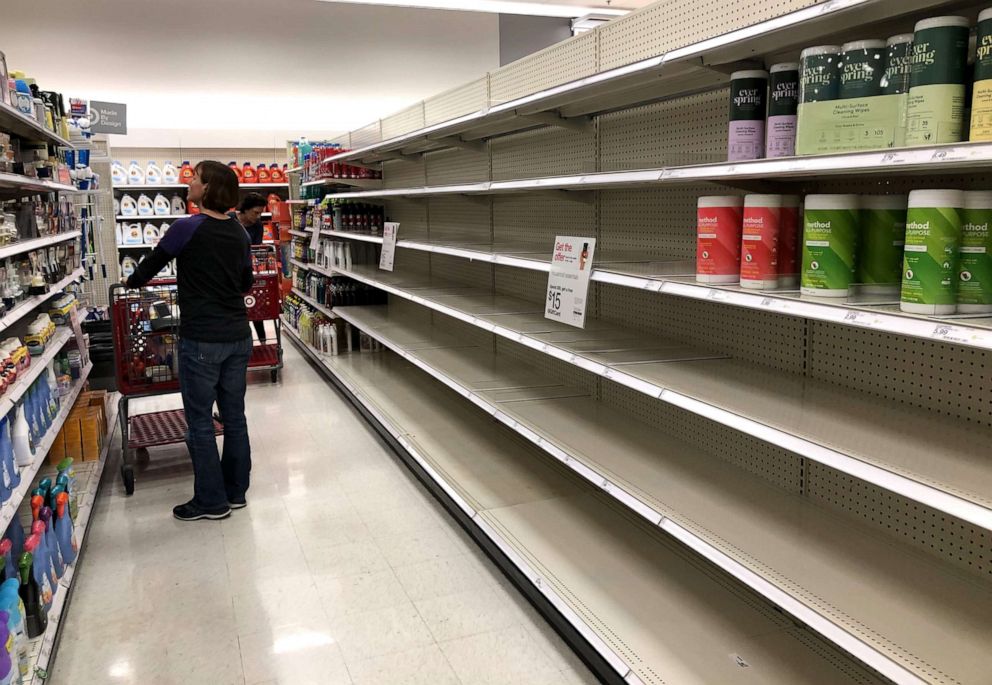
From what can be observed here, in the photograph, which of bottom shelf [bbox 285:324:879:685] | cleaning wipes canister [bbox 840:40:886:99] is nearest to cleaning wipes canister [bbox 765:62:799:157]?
cleaning wipes canister [bbox 840:40:886:99]

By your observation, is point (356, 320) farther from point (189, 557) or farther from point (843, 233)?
point (843, 233)

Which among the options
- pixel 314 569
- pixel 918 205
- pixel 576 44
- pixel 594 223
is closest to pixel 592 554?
pixel 314 569

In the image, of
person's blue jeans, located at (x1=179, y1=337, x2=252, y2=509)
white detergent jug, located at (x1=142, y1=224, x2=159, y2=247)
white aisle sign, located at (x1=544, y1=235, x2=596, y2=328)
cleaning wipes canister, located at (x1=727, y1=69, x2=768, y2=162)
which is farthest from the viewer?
white detergent jug, located at (x1=142, y1=224, x2=159, y2=247)

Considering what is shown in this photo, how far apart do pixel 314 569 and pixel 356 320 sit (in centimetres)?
348

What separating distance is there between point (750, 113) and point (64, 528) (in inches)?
117

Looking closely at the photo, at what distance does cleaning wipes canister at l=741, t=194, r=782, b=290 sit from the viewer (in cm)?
192

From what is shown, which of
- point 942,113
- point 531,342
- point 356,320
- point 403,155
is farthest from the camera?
point 356,320

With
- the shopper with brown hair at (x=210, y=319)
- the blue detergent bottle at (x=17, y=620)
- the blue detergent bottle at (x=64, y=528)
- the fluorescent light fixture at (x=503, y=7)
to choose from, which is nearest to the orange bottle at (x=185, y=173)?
the fluorescent light fixture at (x=503, y=7)

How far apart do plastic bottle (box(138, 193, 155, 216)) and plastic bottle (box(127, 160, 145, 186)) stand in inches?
7.5

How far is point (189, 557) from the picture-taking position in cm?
351

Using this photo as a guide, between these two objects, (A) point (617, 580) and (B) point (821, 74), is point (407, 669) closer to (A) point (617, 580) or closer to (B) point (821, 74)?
(A) point (617, 580)

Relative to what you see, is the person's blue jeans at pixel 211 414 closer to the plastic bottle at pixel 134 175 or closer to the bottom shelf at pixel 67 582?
the bottom shelf at pixel 67 582

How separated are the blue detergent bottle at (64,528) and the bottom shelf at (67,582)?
5cm

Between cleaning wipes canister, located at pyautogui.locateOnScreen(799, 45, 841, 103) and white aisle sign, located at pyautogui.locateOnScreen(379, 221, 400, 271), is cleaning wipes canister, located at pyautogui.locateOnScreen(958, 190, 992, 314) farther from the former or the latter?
white aisle sign, located at pyautogui.locateOnScreen(379, 221, 400, 271)
